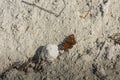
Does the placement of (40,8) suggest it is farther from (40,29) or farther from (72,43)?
(72,43)

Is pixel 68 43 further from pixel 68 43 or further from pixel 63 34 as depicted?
pixel 63 34

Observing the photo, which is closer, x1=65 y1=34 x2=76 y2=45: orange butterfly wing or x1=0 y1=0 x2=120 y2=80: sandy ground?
x1=0 y1=0 x2=120 y2=80: sandy ground

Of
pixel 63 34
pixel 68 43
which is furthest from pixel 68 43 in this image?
pixel 63 34

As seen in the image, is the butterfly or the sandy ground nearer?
the sandy ground

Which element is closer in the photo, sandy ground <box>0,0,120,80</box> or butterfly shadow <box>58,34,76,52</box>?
sandy ground <box>0,0,120,80</box>

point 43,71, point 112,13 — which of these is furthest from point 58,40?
Answer: point 112,13

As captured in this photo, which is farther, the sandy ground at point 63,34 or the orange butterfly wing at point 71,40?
the orange butterfly wing at point 71,40

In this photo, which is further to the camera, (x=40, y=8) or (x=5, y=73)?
(x=40, y=8)

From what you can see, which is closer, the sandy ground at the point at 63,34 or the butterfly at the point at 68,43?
the sandy ground at the point at 63,34
